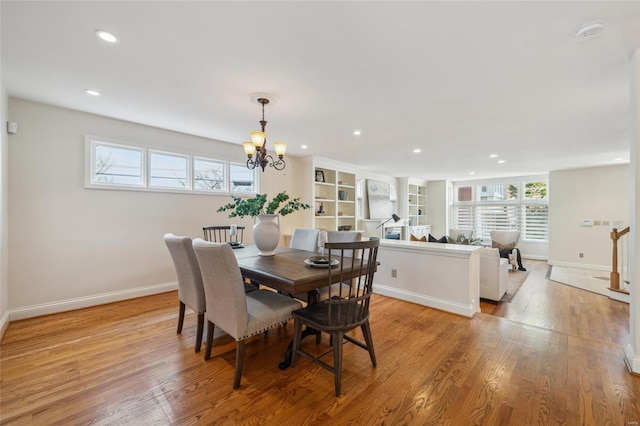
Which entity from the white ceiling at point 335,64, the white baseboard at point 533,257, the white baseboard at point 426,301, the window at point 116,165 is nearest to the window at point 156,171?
the window at point 116,165

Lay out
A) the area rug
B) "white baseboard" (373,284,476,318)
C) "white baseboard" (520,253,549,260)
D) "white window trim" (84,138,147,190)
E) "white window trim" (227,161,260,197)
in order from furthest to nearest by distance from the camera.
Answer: "white baseboard" (520,253,549,260), "white window trim" (227,161,260,197), the area rug, "white window trim" (84,138,147,190), "white baseboard" (373,284,476,318)

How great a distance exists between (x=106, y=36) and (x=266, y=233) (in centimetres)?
190

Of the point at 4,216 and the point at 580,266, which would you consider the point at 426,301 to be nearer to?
the point at 4,216

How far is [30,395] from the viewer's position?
68.7 inches

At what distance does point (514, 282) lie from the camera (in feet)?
16.5

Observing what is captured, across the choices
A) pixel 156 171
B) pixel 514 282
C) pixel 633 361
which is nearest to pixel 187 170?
pixel 156 171

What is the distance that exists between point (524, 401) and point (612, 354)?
1.27 metres

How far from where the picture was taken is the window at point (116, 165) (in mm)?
3408

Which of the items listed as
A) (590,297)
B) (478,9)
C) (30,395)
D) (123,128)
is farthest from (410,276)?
(123,128)

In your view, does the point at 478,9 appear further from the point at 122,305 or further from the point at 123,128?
the point at 122,305

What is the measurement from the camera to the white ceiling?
1.59 meters

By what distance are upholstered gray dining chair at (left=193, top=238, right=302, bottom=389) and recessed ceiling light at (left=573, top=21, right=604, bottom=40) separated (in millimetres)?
2636

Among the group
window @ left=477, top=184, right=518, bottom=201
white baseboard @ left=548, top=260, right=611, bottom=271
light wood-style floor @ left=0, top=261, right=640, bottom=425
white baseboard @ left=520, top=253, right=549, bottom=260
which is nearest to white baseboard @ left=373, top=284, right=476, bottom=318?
light wood-style floor @ left=0, top=261, right=640, bottom=425

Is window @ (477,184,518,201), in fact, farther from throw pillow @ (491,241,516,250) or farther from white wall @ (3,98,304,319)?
white wall @ (3,98,304,319)
